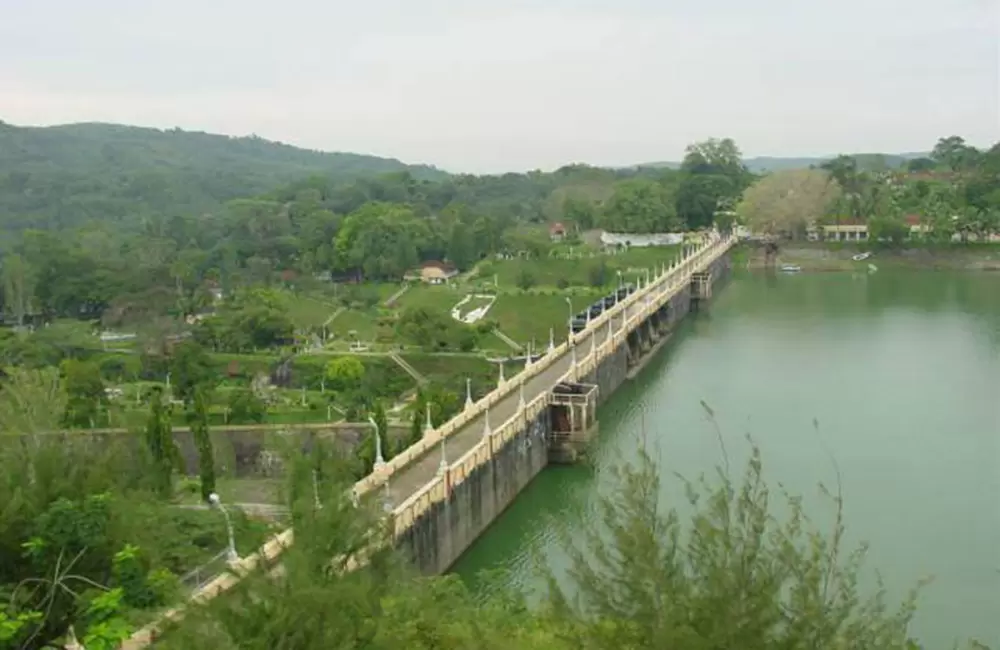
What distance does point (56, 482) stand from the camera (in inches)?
557

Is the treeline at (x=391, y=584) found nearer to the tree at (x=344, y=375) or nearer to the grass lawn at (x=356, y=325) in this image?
the tree at (x=344, y=375)

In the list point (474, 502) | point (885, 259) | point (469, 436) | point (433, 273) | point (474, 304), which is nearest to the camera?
point (474, 502)

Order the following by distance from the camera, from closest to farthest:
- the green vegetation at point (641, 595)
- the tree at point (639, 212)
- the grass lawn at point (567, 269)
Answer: the green vegetation at point (641, 595), the grass lawn at point (567, 269), the tree at point (639, 212)

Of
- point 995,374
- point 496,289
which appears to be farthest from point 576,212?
point 995,374

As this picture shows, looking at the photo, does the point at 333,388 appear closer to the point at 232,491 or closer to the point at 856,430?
the point at 232,491

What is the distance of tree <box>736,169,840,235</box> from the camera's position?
87.2 metres

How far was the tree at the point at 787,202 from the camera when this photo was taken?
8725cm

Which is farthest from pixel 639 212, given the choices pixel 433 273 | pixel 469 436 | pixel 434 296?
pixel 469 436

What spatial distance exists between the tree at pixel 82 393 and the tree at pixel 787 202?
61369 mm

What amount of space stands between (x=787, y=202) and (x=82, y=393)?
63916mm

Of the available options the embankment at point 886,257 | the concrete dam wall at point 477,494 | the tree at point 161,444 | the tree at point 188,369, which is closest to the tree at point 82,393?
the tree at point 188,369

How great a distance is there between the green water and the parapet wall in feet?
1.53

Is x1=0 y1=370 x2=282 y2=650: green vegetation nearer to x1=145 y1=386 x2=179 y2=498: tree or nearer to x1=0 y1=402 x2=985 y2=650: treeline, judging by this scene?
x1=0 y1=402 x2=985 y2=650: treeline

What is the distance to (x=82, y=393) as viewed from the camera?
1496 inches
